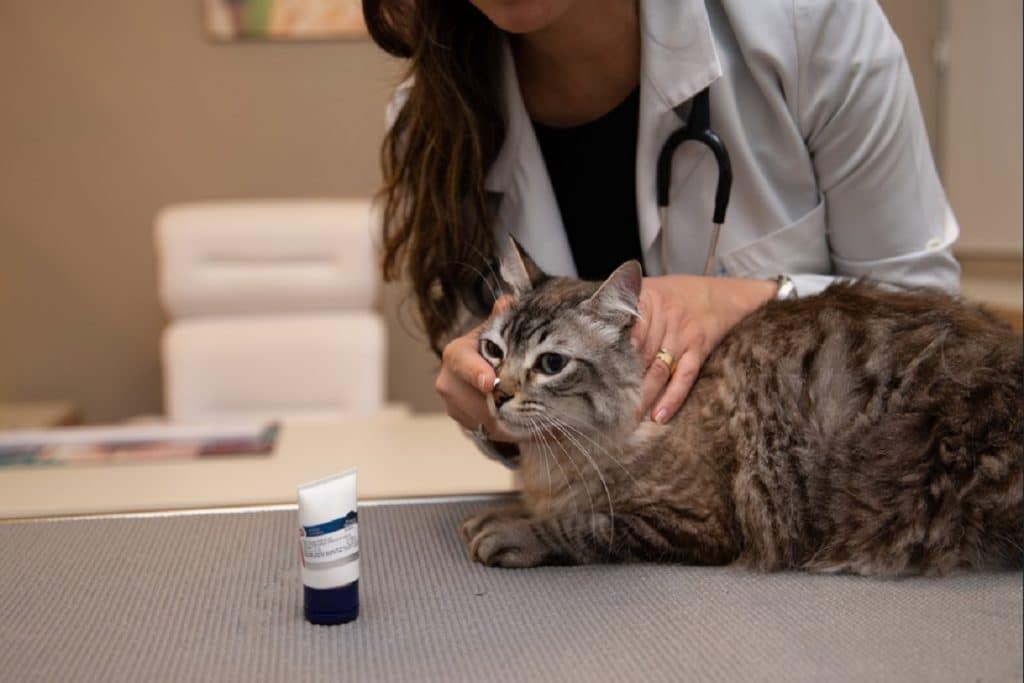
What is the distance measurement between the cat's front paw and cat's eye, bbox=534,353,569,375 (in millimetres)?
201

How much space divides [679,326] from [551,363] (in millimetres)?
195

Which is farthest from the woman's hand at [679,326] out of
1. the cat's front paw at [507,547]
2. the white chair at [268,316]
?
the white chair at [268,316]

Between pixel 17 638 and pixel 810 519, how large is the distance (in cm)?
90

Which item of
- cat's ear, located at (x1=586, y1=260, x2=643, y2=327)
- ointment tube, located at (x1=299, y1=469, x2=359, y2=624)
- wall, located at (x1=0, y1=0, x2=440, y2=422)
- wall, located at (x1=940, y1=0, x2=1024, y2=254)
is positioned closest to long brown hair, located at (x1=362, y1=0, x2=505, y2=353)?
cat's ear, located at (x1=586, y1=260, x2=643, y2=327)

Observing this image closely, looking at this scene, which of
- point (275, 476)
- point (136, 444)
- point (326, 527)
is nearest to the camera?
point (326, 527)

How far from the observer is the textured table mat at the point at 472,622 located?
0.84 metres

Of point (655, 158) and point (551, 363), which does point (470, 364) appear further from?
point (655, 158)

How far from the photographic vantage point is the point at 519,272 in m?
1.30

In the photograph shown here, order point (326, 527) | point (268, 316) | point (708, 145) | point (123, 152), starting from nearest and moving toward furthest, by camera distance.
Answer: point (326, 527) < point (708, 145) < point (268, 316) < point (123, 152)

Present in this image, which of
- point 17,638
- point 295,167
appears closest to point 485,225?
point 17,638

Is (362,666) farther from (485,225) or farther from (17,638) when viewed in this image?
(485,225)

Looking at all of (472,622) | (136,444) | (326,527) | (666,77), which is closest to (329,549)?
(326,527)

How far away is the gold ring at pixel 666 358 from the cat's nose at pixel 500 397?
215mm

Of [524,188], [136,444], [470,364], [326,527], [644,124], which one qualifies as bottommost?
[136,444]
